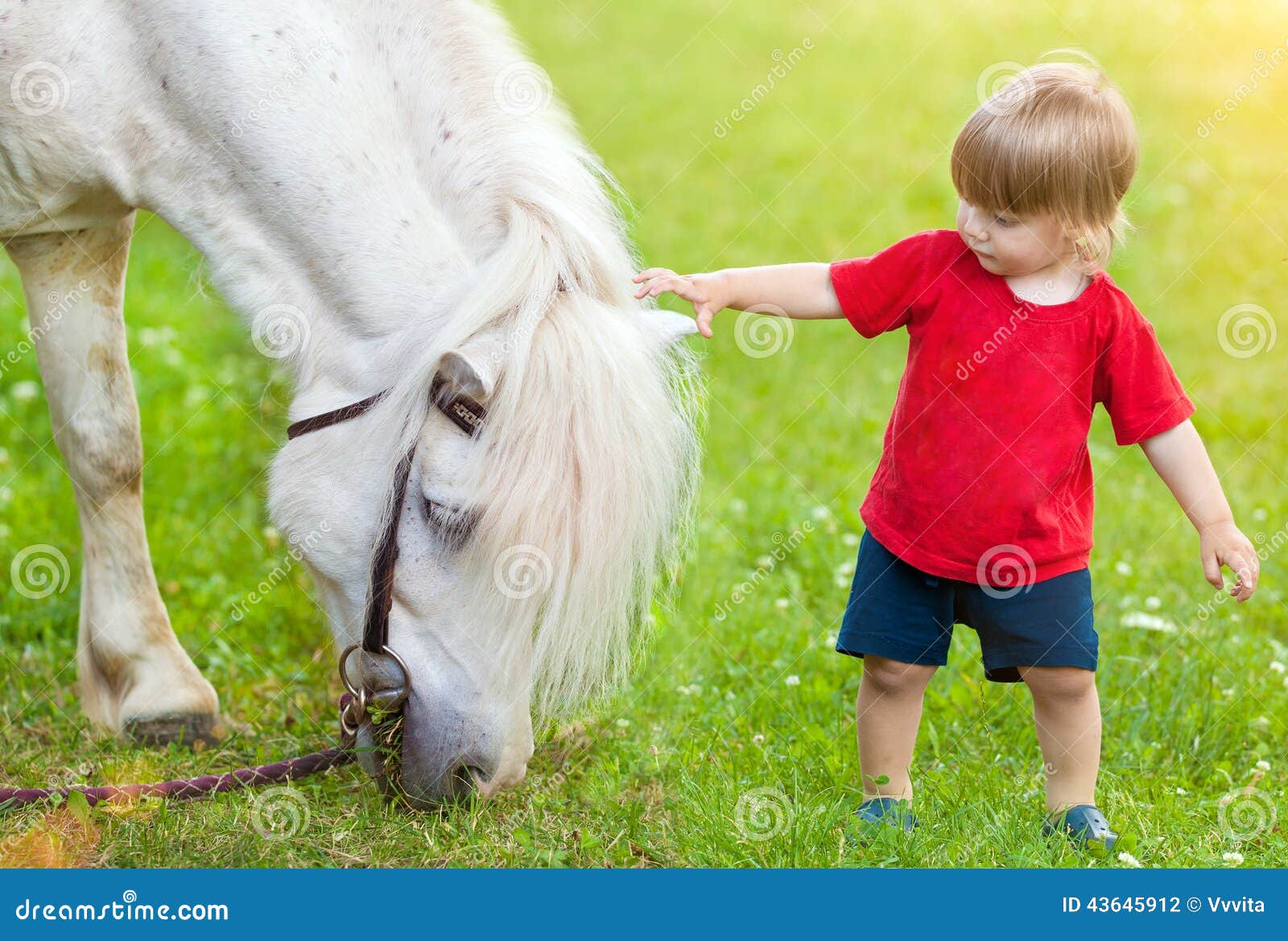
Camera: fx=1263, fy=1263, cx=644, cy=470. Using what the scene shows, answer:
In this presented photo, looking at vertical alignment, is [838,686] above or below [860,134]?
below

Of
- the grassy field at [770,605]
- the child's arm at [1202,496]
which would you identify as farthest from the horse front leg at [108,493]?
the child's arm at [1202,496]

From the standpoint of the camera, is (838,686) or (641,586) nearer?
(641,586)

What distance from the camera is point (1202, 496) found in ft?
7.64

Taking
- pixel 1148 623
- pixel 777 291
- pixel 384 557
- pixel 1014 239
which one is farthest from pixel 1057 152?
pixel 1148 623

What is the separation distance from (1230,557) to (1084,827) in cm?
62

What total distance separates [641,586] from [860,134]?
24.0ft

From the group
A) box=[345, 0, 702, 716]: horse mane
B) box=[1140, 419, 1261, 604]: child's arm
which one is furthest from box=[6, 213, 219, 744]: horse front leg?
box=[1140, 419, 1261, 604]: child's arm

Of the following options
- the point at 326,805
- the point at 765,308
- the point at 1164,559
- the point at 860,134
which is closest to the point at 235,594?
the point at 326,805

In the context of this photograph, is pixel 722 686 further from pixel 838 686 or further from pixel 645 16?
pixel 645 16

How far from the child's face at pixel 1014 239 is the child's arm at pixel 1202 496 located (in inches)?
15.5

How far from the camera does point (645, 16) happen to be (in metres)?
12.6

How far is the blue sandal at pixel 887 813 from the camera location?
99.0 inches

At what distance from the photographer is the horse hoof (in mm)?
3197

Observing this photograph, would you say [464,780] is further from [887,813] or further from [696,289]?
[696,289]
